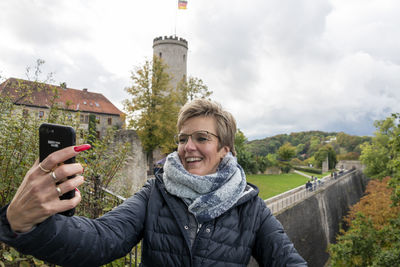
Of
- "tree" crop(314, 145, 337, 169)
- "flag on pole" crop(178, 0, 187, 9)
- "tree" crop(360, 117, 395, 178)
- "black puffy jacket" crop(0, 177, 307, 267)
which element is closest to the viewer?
"black puffy jacket" crop(0, 177, 307, 267)

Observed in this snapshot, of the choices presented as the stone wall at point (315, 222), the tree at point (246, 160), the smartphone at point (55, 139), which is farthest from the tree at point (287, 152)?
the smartphone at point (55, 139)

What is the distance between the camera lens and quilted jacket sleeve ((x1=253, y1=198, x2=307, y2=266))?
4.51 ft

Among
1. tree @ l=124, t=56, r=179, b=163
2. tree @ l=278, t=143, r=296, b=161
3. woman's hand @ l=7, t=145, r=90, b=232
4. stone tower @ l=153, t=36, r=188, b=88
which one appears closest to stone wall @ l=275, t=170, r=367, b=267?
tree @ l=124, t=56, r=179, b=163

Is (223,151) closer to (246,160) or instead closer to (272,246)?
(272,246)

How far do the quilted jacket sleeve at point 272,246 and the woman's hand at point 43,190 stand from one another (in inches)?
41.9

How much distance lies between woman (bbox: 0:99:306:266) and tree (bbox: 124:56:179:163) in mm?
15822

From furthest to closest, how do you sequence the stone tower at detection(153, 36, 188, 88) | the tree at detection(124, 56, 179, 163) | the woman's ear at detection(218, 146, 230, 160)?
the stone tower at detection(153, 36, 188, 88), the tree at detection(124, 56, 179, 163), the woman's ear at detection(218, 146, 230, 160)

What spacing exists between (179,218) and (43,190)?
0.77 m

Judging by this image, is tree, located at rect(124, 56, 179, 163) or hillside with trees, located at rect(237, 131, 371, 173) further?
hillside with trees, located at rect(237, 131, 371, 173)

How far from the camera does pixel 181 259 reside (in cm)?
140

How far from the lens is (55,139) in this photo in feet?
3.11

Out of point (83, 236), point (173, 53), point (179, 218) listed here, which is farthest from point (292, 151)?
point (83, 236)

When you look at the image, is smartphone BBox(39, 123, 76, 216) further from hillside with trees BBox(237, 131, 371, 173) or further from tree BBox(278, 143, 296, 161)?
tree BBox(278, 143, 296, 161)

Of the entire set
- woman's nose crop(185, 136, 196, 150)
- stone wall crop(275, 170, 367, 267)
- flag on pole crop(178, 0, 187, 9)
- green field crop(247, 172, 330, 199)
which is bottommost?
stone wall crop(275, 170, 367, 267)
